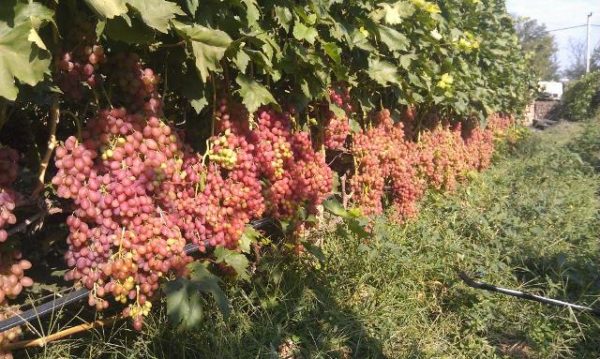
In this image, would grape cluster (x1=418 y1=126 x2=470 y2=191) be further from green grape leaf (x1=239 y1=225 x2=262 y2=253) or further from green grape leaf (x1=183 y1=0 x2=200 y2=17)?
green grape leaf (x1=183 y1=0 x2=200 y2=17)

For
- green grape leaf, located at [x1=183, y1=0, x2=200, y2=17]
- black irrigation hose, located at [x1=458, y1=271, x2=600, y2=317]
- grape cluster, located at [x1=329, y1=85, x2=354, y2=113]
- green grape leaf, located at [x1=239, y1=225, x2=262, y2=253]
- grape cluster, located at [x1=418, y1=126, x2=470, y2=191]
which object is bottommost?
grape cluster, located at [x1=418, y1=126, x2=470, y2=191]

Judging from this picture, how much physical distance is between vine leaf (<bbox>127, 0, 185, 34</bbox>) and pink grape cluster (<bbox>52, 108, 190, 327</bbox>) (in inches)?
16.9

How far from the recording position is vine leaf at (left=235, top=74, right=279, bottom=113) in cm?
246

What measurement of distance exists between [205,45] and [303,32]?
93 centimetres

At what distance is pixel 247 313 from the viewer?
2893 mm

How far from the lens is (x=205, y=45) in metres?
2.03

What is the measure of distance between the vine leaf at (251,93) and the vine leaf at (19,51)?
104 cm

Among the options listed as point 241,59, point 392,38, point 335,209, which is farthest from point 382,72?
point 241,59

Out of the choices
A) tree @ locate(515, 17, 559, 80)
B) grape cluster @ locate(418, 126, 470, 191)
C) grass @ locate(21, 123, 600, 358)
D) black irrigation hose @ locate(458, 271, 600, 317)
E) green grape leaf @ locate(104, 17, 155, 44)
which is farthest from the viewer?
tree @ locate(515, 17, 559, 80)

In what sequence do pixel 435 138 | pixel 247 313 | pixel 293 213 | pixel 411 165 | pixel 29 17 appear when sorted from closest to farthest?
pixel 29 17 → pixel 247 313 → pixel 293 213 → pixel 411 165 → pixel 435 138

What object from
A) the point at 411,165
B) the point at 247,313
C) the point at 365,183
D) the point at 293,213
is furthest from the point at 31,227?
the point at 411,165

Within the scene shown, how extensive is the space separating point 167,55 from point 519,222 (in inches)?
161

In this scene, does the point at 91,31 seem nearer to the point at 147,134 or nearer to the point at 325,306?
the point at 147,134

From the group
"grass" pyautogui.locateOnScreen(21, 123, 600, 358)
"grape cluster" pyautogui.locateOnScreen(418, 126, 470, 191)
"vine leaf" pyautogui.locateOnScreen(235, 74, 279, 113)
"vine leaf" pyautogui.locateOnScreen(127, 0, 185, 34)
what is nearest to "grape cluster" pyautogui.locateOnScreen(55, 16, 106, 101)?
"vine leaf" pyautogui.locateOnScreen(127, 0, 185, 34)
